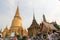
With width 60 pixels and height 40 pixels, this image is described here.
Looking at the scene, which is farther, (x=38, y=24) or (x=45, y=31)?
(x=38, y=24)

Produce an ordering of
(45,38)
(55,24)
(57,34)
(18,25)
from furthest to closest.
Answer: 1. (18,25)
2. (55,24)
3. (45,38)
4. (57,34)

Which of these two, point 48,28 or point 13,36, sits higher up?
point 48,28

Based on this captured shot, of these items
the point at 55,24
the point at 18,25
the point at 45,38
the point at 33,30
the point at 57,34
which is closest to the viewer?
the point at 57,34

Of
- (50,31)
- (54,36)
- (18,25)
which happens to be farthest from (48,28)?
(18,25)

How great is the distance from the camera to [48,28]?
1050 cm

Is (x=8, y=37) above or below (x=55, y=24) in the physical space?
below

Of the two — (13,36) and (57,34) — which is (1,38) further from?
(57,34)

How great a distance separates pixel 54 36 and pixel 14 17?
6843 mm

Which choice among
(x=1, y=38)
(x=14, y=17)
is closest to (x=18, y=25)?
(x=14, y=17)

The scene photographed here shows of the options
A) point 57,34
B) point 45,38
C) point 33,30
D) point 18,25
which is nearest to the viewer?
point 57,34

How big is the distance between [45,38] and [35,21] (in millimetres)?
2478

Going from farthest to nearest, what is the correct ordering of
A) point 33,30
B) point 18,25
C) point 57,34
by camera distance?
point 18,25, point 33,30, point 57,34

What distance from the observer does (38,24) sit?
12.4m

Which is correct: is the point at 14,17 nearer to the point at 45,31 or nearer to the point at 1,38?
the point at 1,38
